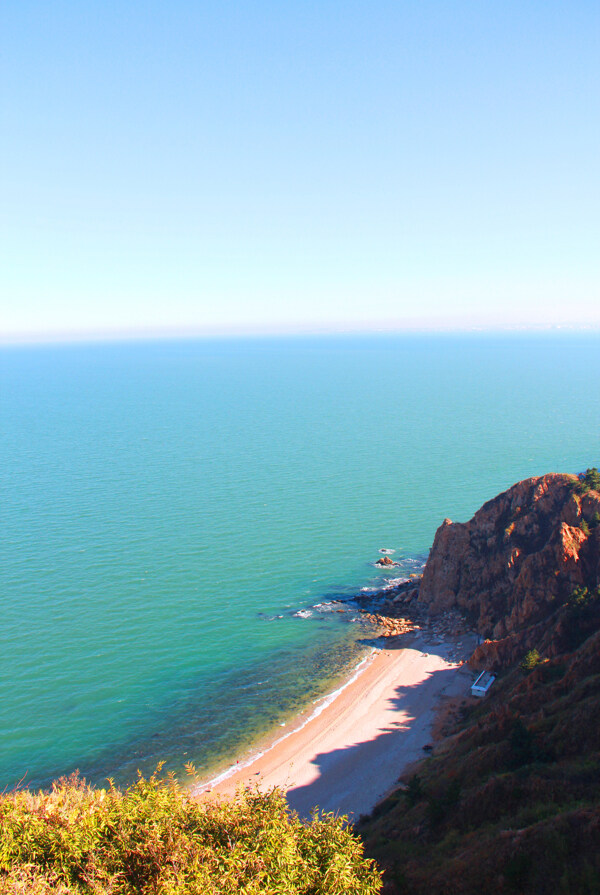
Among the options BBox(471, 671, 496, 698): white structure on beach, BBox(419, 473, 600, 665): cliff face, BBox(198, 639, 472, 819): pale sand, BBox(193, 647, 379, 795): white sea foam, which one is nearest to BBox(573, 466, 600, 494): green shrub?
BBox(419, 473, 600, 665): cliff face

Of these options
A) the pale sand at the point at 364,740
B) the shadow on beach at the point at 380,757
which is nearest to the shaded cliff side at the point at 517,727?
the shadow on beach at the point at 380,757

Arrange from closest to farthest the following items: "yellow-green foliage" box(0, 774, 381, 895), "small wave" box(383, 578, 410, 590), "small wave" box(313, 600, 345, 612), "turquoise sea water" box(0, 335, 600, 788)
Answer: "yellow-green foliage" box(0, 774, 381, 895), "turquoise sea water" box(0, 335, 600, 788), "small wave" box(313, 600, 345, 612), "small wave" box(383, 578, 410, 590)

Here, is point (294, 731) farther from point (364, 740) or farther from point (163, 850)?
point (163, 850)

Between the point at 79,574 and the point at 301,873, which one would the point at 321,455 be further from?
the point at 301,873

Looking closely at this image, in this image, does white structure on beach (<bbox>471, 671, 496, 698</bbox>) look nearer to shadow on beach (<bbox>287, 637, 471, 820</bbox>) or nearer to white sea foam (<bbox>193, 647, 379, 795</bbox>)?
shadow on beach (<bbox>287, 637, 471, 820</bbox>)

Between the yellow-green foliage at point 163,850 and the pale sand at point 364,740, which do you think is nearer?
the yellow-green foliage at point 163,850

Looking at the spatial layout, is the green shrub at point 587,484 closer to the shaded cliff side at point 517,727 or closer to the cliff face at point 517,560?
the shaded cliff side at point 517,727

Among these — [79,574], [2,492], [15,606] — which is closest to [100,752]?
[15,606]
